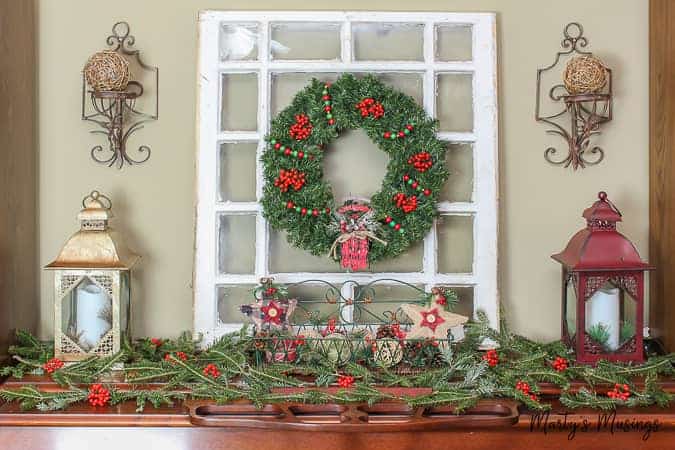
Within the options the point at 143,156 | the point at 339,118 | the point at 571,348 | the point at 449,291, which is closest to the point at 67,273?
the point at 143,156

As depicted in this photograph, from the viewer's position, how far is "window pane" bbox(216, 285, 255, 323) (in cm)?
268

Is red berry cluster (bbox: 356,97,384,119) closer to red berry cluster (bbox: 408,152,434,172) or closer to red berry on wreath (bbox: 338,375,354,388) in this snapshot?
red berry cluster (bbox: 408,152,434,172)

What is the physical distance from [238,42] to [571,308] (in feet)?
4.18

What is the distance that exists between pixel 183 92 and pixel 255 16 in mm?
320

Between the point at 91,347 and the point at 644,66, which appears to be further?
the point at 644,66

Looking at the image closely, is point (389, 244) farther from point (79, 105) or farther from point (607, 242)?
point (79, 105)

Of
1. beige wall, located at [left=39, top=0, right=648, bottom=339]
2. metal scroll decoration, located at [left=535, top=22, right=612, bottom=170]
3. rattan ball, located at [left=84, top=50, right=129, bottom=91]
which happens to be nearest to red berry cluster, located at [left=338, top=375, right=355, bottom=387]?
beige wall, located at [left=39, top=0, right=648, bottom=339]

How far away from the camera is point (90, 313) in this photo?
244cm

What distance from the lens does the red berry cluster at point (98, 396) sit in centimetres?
220

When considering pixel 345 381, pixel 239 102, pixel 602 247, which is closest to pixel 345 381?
pixel 345 381

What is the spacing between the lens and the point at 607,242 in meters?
2.41

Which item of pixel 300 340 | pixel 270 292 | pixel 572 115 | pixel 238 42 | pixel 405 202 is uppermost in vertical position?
pixel 238 42

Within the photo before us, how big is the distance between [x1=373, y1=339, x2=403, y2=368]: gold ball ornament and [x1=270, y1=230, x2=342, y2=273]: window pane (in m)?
0.34

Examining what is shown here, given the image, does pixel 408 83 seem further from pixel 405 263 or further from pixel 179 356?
pixel 179 356
